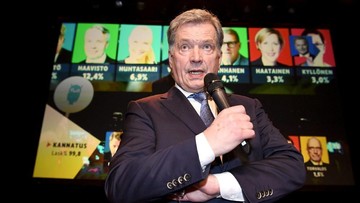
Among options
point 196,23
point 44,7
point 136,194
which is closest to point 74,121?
point 44,7

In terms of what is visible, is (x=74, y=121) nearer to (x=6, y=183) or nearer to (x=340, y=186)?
(x=6, y=183)

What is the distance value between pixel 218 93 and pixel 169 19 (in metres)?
2.61

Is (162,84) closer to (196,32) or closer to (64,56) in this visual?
(64,56)

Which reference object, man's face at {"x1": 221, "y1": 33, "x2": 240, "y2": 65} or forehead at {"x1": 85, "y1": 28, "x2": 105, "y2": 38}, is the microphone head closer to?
man's face at {"x1": 221, "y1": 33, "x2": 240, "y2": 65}

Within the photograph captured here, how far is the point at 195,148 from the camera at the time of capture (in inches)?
43.4

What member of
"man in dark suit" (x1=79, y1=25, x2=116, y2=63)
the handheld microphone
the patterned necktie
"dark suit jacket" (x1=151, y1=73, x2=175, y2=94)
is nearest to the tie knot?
the patterned necktie

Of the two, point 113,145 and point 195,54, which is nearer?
point 195,54

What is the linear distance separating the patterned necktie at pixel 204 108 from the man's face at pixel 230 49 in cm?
181

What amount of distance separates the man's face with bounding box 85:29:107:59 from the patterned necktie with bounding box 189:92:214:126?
2.02 metres

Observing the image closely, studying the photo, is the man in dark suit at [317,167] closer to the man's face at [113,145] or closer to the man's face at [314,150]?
the man's face at [314,150]

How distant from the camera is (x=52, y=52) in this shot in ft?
12.1

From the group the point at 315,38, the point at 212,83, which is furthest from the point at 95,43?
the point at 212,83

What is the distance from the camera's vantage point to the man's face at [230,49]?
3.31m

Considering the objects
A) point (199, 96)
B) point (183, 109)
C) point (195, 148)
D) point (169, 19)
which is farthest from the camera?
point (169, 19)
